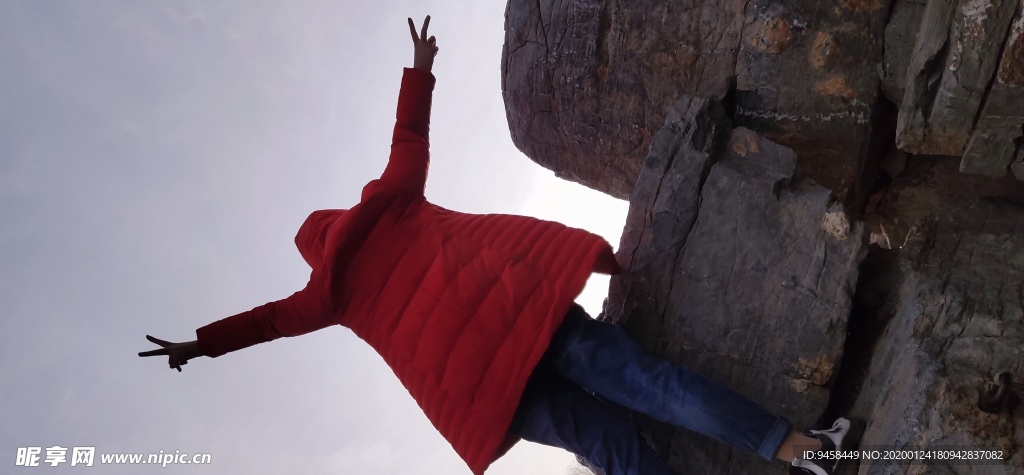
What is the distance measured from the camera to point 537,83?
4746 millimetres

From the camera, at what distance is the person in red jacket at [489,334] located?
2754mm

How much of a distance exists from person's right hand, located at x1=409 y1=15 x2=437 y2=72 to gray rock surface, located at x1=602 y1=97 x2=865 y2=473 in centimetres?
131

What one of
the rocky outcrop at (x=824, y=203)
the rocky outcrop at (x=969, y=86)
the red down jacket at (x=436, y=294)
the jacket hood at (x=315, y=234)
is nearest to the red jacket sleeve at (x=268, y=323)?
the red down jacket at (x=436, y=294)

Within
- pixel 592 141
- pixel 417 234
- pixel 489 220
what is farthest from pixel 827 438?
pixel 592 141

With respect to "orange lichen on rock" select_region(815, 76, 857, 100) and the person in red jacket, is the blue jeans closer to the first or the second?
the person in red jacket

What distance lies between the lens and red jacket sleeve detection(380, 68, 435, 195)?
3164mm

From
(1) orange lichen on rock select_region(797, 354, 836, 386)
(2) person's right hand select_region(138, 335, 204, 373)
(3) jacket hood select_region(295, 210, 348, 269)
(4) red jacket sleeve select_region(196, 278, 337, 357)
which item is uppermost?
(3) jacket hood select_region(295, 210, 348, 269)

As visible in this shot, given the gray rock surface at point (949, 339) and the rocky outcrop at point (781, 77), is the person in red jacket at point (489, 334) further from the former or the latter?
the rocky outcrop at point (781, 77)

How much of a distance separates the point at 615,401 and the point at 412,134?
1.50 meters

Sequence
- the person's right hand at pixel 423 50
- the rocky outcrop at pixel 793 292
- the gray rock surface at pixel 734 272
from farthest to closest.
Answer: the person's right hand at pixel 423 50, the gray rock surface at pixel 734 272, the rocky outcrop at pixel 793 292

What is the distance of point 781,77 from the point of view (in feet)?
12.6

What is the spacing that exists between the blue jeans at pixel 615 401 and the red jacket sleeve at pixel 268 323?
97 centimetres

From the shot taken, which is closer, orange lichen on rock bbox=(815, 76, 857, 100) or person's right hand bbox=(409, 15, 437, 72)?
person's right hand bbox=(409, 15, 437, 72)

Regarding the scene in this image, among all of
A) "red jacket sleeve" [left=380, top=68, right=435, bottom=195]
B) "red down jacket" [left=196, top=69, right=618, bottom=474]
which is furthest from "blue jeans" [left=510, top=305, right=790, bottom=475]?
"red jacket sleeve" [left=380, top=68, right=435, bottom=195]
